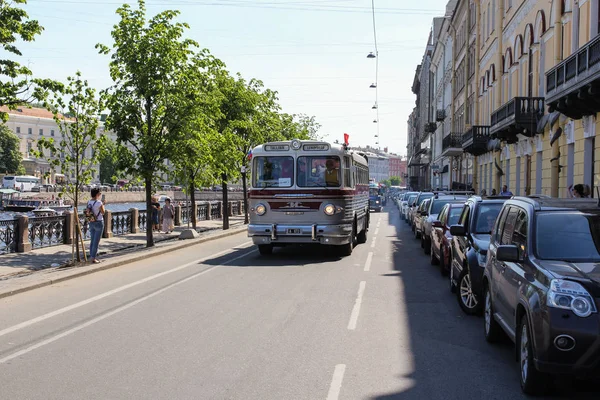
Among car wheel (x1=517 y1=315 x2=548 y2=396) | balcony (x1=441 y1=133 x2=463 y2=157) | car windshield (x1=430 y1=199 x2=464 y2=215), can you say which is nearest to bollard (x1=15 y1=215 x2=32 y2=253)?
car windshield (x1=430 y1=199 x2=464 y2=215)

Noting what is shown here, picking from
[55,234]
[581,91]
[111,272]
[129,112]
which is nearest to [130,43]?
[129,112]

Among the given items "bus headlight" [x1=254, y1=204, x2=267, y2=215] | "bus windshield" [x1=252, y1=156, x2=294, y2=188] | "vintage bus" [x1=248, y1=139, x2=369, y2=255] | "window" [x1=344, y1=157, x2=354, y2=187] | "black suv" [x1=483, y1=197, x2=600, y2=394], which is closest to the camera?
"black suv" [x1=483, y1=197, x2=600, y2=394]

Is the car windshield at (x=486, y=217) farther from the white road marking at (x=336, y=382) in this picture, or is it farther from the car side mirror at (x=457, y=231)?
the white road marking at (x=336, y=382)

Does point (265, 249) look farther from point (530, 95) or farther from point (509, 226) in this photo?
point (530, 95)

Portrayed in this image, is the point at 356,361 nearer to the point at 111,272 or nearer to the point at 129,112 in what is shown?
the point at 111,272

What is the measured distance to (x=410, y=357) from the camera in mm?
7238

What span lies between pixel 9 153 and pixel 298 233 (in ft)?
Answer: 349

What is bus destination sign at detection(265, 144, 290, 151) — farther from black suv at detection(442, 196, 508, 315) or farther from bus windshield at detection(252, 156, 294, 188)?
black suv at detection(442, 196, 508, 315)

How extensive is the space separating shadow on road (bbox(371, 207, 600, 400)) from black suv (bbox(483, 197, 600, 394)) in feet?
0.93

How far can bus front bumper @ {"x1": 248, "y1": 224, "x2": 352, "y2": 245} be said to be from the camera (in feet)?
57.6

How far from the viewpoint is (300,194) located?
17750mm

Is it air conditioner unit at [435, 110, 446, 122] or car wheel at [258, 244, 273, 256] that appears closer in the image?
car wheel at [258, 244, 273, 256]

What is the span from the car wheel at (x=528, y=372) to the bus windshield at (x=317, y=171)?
12.0 m

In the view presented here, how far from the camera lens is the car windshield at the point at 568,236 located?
6.32 meters
